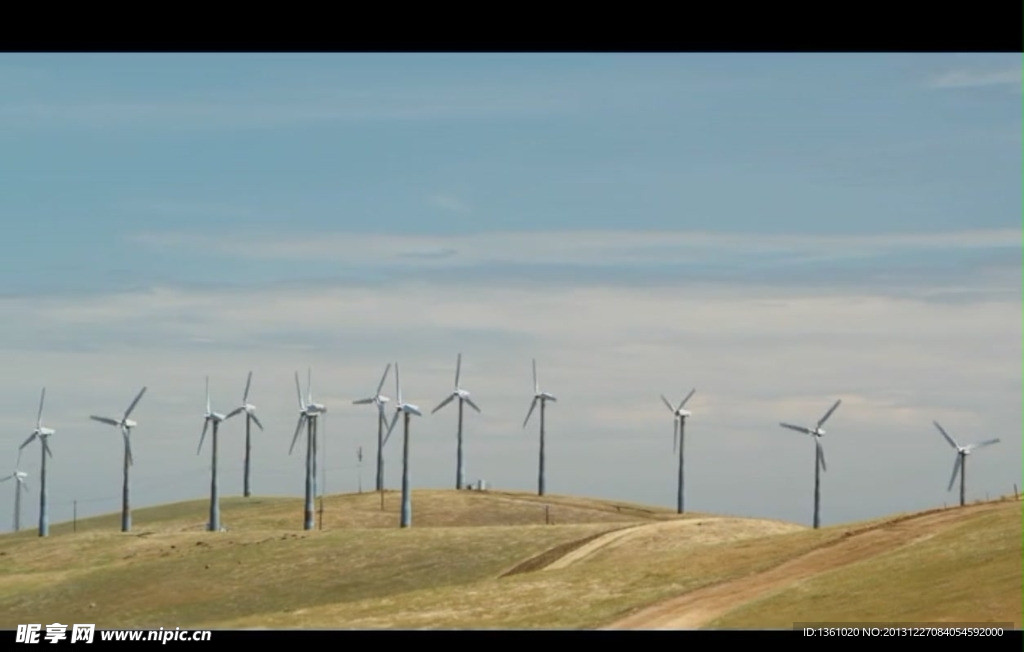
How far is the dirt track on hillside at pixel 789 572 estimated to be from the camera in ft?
204

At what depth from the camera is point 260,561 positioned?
102688 millimetres

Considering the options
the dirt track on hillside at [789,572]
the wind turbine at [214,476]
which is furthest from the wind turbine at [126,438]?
the dirt track on hillside at [789,572]

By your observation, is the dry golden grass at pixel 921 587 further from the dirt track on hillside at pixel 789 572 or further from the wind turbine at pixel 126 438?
the wind turbine at pixel 126 438

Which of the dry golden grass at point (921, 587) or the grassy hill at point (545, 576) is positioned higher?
the dry golden grass at point (921, 587)

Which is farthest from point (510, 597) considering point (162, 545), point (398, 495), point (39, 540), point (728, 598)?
point (398, 495)

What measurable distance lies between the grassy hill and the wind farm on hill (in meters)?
0.18

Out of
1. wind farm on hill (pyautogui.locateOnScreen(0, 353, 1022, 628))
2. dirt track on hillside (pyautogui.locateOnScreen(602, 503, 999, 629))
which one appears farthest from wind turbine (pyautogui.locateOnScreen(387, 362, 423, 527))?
dirt track on hillside (pyautogui.locateOnScreen(602, 503, 999, 629))

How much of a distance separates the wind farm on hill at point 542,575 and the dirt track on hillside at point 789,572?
0.60 ft

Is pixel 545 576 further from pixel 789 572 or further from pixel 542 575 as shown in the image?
pixel 789 572

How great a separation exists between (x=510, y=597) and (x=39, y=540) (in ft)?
303

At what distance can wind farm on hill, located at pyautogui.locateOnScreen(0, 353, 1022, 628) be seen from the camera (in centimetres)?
6059

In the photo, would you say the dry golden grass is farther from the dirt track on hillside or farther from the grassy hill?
the dirt track on hillside

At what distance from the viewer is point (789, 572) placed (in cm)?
7175
